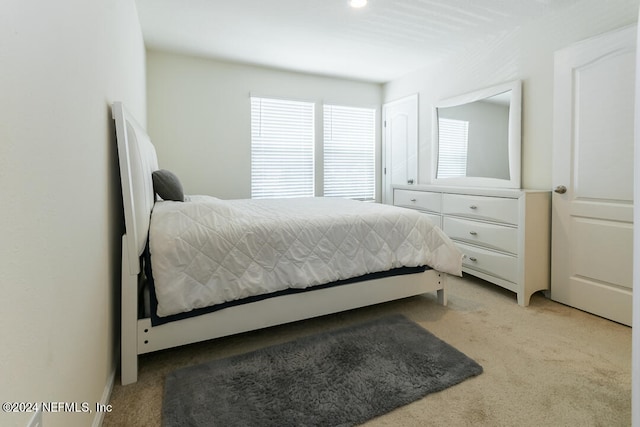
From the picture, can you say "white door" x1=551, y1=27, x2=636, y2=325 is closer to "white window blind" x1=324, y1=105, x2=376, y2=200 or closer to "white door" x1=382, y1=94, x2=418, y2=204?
"white door" x1=382, y1=94, x2=418, y2=204

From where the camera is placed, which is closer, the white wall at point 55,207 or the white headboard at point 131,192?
the white wall at point 55,207

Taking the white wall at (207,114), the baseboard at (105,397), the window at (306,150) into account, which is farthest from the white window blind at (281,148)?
the baseboard at (105,397)

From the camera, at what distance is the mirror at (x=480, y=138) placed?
9.62 feet

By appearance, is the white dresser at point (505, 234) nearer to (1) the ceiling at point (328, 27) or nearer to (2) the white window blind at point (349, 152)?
(1) the ceiling at point (328, 27)

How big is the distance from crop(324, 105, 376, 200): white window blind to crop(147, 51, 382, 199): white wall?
0.65 metres

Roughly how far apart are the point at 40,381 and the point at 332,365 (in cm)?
123

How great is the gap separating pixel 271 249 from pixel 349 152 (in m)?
3.11

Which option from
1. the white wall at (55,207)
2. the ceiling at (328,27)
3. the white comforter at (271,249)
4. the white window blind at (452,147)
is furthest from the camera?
the white window blind at (452,147)

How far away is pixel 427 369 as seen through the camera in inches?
62.6

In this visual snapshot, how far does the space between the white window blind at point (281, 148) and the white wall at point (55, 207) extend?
2576 millimetres

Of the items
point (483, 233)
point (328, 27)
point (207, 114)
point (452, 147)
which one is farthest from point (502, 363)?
point (207, 114)

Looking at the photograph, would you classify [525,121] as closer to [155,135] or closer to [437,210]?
[437,210]

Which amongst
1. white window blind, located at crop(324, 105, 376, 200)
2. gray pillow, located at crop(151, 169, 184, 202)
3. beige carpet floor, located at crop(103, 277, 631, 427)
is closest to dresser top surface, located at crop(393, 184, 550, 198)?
beige carpet floor, located at crop(103, 277, 631, 427)

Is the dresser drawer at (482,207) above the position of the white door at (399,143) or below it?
below
